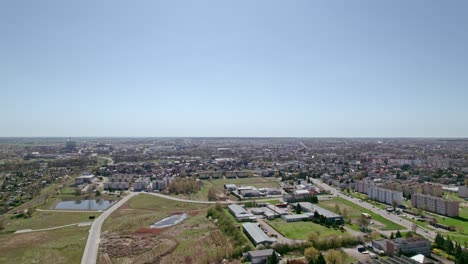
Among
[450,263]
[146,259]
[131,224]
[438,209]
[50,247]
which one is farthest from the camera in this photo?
[438,209]

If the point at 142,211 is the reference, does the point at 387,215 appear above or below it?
above

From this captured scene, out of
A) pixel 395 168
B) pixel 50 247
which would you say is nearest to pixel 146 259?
pixel 50 247

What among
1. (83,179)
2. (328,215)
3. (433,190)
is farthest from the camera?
(83,179)

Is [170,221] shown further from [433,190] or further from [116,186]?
[433,190]

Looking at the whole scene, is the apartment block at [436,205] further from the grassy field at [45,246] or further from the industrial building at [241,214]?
the grassy field at [45,246]

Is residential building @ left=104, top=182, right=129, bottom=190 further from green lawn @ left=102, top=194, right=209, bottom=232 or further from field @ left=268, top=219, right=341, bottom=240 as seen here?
field @ left=268, top=219, right=341, bottom=240

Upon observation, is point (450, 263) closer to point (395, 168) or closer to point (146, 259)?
point (146, 259)

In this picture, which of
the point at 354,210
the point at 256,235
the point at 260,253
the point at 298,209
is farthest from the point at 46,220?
the point at 354,210
